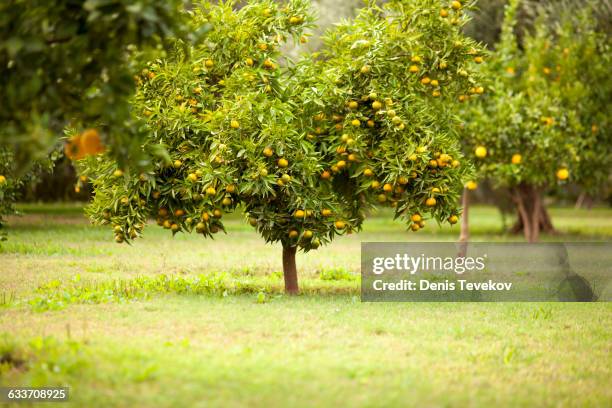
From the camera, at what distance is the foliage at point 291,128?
8406 millimetres

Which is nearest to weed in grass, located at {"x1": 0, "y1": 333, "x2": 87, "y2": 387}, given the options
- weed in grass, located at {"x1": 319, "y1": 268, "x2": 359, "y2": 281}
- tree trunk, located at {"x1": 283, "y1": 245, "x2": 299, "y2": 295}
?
tree trunk, located at {"x1": 283, "y1": 245, "x2": 299, "y2": 295}

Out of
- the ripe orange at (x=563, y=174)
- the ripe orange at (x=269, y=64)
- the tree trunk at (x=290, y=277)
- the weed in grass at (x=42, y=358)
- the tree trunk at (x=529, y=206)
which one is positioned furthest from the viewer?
the tree trunk at (x=529, y=206)

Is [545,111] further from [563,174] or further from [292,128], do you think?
[292,128]

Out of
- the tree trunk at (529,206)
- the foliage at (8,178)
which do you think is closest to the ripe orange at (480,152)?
the tree trunk at (529,206)

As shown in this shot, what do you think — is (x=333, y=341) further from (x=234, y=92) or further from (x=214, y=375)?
(x=234, y=92)

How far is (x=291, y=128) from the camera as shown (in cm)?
845

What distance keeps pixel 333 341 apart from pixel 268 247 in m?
9.37

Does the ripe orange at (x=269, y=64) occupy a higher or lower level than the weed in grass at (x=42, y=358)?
higher

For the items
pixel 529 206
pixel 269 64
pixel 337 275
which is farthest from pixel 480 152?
pixel 269 64

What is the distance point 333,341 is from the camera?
6.74m

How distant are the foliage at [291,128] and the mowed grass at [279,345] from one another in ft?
3.23

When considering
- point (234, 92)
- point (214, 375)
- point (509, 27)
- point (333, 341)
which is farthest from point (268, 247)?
point (214, 375)

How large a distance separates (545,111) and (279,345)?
11438 mm

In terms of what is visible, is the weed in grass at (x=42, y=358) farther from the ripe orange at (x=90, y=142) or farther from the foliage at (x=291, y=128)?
the foliage at (x=291, y=128)
